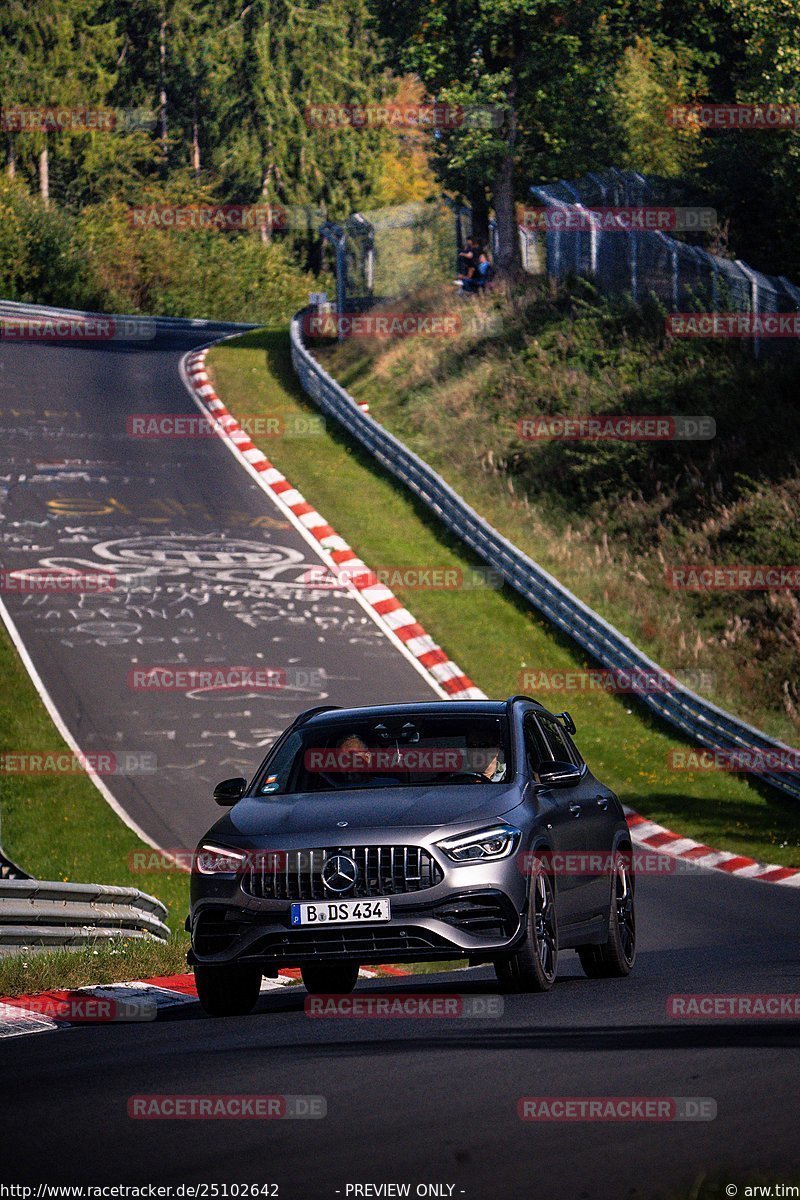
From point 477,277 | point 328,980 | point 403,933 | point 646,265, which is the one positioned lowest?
point 477,277

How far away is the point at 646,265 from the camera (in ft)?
128

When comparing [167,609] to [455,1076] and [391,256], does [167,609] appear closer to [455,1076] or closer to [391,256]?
[455,1076]

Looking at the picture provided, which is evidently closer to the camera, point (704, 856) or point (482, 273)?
point (704, 856)

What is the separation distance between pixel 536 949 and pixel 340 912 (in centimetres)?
114

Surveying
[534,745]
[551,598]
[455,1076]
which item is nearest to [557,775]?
[534,745]

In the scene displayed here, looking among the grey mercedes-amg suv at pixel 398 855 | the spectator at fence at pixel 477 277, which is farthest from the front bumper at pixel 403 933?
the spectator at fence at pixel 477 277

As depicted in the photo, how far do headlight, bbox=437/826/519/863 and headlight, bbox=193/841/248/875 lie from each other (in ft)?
3.56

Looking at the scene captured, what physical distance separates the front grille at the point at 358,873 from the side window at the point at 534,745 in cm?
138

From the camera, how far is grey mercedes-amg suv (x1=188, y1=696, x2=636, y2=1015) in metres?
9.45

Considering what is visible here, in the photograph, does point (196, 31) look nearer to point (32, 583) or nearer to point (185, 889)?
point (32, 583)

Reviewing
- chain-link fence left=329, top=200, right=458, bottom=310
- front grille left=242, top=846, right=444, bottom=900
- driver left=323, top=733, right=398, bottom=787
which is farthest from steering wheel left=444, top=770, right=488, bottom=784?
chain-link fence left=329, top=200, right=458, bottom=310

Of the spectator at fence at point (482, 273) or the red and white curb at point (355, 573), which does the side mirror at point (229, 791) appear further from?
the spectator at fence at point (482, 273)

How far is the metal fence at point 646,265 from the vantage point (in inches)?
1387

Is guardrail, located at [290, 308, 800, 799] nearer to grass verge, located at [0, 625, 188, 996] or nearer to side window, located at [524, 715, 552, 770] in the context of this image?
grass verge, located at [0, 625, 188, 996]
